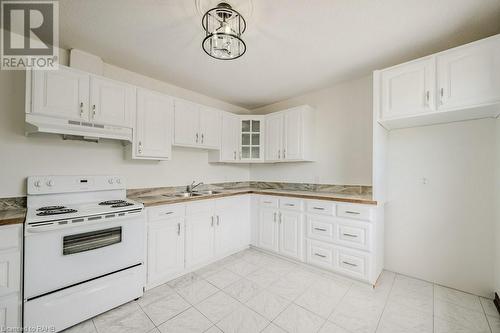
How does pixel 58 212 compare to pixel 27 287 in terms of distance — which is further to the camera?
pixel 58 212

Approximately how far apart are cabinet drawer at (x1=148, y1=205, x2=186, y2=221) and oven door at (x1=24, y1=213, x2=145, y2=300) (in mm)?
150

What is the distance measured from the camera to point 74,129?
1.98 metres

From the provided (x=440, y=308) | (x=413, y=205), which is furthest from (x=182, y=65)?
(x=440, y=308)

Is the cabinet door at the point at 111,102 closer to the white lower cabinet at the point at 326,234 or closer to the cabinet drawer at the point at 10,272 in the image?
the cabinet drawer at the point at 10,272

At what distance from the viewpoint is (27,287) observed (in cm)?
151

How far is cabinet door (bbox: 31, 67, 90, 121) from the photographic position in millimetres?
1812

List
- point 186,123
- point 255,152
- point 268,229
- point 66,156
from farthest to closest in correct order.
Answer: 1. point 255,152
2. point 268,229
3. point 186,123
4. point 66,156

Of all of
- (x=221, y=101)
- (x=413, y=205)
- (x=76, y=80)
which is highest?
(x=221, y=101)

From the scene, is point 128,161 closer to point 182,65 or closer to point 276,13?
point 182,65

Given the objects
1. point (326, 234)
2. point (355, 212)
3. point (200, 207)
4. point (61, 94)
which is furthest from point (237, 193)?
point (61, 94)

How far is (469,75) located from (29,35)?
3966mm

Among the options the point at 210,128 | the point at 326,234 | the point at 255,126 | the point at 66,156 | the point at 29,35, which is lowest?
the point at 326,234

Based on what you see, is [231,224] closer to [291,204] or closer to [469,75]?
[291,204]

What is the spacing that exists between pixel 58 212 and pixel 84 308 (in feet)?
2.68
